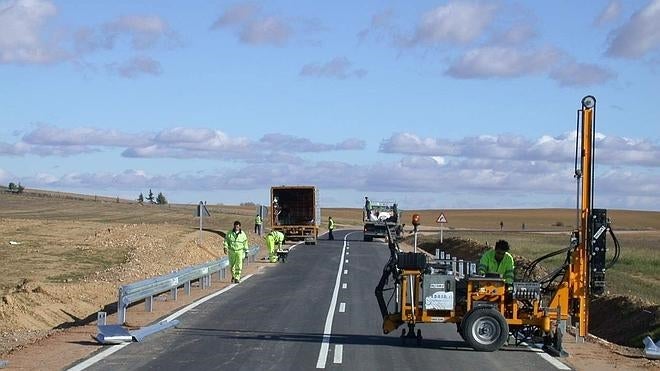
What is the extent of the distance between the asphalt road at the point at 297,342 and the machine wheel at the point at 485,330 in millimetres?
178

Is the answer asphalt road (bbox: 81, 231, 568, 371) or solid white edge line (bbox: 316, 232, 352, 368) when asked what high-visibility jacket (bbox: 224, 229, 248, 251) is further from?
solid white edge line (bbox: 316, 232, 352, 368)

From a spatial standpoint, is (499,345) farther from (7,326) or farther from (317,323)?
(7,326)

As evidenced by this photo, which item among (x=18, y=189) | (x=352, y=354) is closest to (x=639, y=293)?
(x=352, y=354)

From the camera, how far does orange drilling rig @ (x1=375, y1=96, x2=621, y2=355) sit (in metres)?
16.1

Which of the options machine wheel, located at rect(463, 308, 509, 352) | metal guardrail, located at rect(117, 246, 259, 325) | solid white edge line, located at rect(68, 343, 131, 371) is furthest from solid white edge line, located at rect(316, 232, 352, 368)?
metal guardrail, located at rect(117, 246, 259, 325)

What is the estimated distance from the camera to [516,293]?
1623 cm

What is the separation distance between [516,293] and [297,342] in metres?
3.69

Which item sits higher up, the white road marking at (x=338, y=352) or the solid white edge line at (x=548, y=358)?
the white road marking at (x=338, y=352)

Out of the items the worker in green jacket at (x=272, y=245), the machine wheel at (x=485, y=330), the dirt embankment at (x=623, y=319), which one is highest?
the worker in green jacket at (x=272, y=245)

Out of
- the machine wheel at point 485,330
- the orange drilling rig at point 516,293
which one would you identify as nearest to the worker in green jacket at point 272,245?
the orange drilling rig at point 516,293

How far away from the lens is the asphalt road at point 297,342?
47.2ft

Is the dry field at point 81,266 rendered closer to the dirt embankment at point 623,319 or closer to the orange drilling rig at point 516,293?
the dirt embankment at point 623,319

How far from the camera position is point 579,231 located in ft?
55.0

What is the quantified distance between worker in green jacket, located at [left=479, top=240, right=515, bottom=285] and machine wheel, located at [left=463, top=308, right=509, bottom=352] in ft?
3.14
